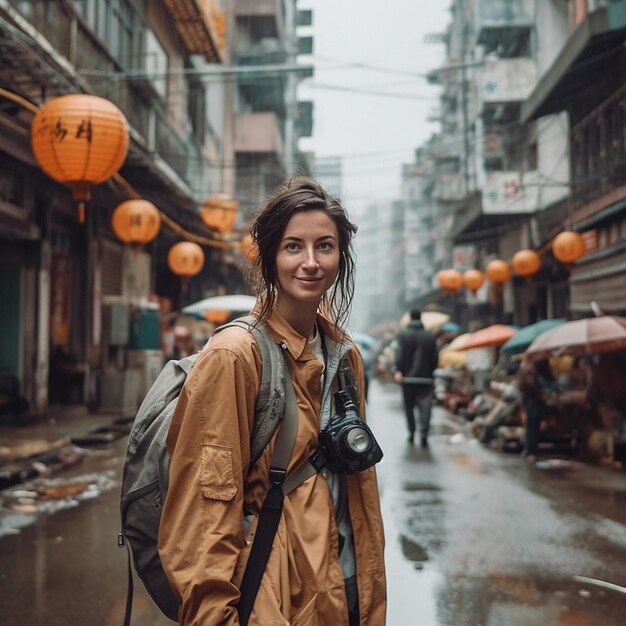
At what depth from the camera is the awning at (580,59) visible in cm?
1364

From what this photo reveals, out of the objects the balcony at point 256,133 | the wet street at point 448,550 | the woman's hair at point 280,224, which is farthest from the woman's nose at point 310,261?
the balcony at point 256,133

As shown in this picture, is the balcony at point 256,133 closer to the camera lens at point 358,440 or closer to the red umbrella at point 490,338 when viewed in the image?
the red umbrella at point 490,338

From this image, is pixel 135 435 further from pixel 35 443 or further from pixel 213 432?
pixel 35 443

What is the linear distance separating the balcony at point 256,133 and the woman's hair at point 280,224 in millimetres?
32318

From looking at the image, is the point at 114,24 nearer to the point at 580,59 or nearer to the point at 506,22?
the point at 580,59

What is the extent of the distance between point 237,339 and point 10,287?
12.8m

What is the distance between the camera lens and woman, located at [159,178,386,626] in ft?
6.04

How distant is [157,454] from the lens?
2.07 metres

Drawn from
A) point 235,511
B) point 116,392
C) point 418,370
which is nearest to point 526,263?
point 418,370

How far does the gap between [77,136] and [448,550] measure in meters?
5.80

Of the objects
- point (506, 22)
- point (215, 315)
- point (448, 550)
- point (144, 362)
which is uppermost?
point (506, 22)

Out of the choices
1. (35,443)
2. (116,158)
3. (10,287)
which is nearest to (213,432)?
(116,158)

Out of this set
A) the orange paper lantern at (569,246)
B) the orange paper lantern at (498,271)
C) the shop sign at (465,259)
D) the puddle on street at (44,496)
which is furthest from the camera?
the shop sign at (465,259)

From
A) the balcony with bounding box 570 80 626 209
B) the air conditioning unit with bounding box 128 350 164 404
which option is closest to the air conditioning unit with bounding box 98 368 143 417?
the air conditioning unit with bounding box 128 350 164 404
